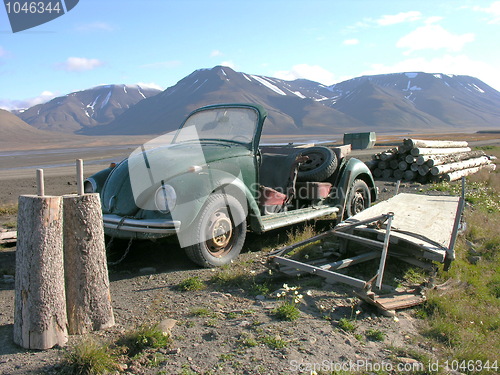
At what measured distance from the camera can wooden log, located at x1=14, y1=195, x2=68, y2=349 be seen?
128 inches

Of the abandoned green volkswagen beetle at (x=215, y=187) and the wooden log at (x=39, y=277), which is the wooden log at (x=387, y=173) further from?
the wooden log at (x=39, y=277)

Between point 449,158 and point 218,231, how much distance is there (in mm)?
12886

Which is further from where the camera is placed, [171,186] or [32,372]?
[171,186]

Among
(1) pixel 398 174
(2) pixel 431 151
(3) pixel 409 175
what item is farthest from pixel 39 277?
(2) pixel 431 151

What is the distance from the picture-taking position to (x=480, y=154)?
18.6m

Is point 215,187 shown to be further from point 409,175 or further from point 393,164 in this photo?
point 393,164

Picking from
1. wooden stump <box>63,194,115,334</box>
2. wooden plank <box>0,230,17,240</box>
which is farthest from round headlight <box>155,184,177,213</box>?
wooden plank <box>0,230,17,240</box>

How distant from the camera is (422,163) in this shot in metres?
14.8

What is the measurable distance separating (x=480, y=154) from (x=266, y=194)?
15.6m

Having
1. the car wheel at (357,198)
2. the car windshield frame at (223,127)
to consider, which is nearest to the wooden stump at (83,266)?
the car windshield frame at (223,127)

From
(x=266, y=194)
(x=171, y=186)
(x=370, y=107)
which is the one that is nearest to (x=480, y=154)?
(x=266, y=194)

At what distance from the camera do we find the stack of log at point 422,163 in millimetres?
14750

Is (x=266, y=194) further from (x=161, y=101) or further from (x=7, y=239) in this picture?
(x=161, y=101)

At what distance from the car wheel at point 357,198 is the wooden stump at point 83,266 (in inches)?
192
